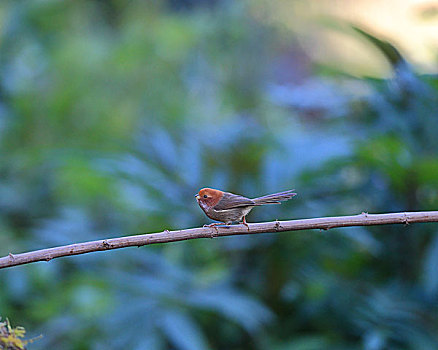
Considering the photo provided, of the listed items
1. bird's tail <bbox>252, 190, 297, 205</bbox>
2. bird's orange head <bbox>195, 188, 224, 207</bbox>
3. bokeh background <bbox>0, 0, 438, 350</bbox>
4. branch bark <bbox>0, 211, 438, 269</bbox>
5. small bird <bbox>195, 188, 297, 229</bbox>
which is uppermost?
bokeh background <bbox>0, 0, 438, 350</bbox>

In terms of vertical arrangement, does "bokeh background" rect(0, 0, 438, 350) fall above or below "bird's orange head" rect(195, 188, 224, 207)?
above

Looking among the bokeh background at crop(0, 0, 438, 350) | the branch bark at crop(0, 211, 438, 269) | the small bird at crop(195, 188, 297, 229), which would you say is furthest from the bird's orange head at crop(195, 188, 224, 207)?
the bokeh background at crop(0, 0, 438, 350)

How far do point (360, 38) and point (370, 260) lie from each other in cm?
88

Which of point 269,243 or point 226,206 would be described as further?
point 269,243

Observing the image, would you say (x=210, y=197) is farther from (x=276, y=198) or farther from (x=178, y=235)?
(x=178, y=235)

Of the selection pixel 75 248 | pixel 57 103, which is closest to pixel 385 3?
pixel 57 103

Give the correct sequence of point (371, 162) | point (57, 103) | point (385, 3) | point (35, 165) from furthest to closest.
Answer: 1. point (385, 3)
2. point (57, 103)
3. point (35, 165)
4. point (371, 162)

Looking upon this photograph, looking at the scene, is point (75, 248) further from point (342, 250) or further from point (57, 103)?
point (57, 103)

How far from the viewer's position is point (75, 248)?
0.78m

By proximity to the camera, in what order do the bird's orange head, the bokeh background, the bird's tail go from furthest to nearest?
the bokeh background
the bird's orange head
the bird's tail

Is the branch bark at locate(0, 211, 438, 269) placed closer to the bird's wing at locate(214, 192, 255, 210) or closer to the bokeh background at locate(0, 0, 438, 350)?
the bird's wing at locate(214, 192, 255, 210)

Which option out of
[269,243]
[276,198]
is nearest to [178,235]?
[276,198]

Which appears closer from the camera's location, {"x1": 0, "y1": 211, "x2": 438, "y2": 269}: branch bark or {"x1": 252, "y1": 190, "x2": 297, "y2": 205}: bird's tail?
{"x1": 0, "y1": 211, "x2": 438, "y2": 269}: branch bark

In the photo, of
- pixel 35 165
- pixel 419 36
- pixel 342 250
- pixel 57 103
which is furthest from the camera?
pixel 419 36
